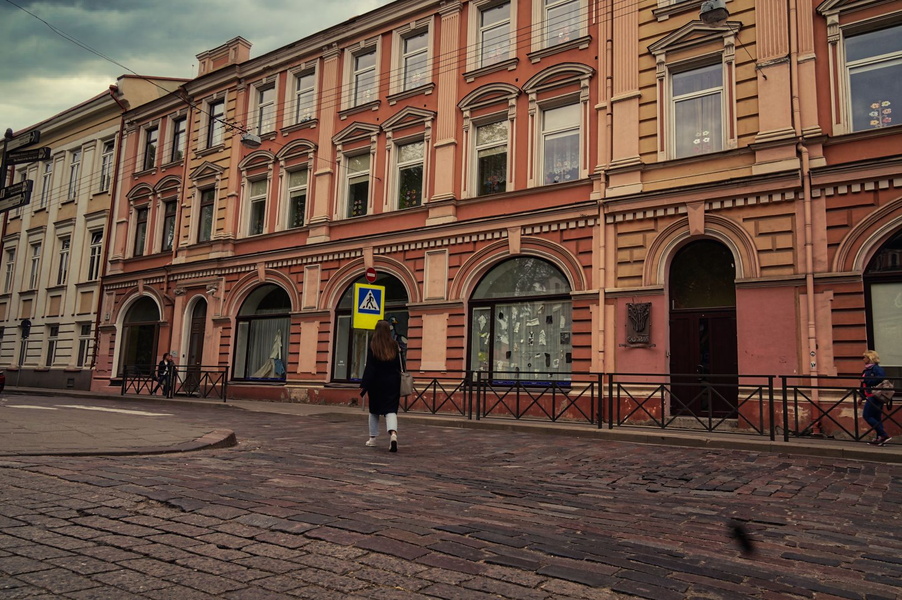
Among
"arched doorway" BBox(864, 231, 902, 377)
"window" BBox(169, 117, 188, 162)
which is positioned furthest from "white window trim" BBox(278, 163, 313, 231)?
"arched doorway" BBox(864, 231, 902, 377)

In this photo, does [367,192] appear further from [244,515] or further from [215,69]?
[244,515]

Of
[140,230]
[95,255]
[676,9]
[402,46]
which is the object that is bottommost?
[95,255]

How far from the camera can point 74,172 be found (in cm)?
3256

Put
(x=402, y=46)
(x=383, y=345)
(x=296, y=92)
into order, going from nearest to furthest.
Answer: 1. (x=383, y=345)
2. (x=402, y=46)
3. (x=296, y=92)

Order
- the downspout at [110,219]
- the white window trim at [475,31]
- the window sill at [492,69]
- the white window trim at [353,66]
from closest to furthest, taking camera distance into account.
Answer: the window sill at [492,69], the white window trim at [475,31], the white window trim at [353,66], the downspout at [110,219]

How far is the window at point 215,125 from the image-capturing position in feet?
83.9

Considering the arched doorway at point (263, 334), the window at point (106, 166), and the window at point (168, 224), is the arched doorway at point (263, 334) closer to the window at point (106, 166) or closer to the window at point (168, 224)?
the window at point (168, 224)

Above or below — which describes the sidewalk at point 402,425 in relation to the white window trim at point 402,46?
below

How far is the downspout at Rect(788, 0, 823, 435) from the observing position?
41.0ft

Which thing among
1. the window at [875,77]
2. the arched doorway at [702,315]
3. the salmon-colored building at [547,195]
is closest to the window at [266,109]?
the salmon-colored building at [547,195]

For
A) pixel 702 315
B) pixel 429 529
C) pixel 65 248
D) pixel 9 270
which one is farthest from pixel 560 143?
pixel 9 270

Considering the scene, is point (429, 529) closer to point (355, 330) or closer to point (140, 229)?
point (355, 330)

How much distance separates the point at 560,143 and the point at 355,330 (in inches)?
334

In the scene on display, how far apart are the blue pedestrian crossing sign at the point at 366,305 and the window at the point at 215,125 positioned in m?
13.9
